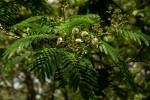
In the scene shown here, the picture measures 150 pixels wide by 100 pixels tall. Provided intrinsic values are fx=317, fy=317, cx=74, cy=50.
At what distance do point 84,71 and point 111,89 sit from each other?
8.54 ft

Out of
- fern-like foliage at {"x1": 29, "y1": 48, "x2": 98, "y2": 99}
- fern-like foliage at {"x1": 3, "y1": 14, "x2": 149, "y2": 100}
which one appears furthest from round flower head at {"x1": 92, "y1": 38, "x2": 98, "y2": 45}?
fern-like foliage at {"x1": 29, "y1": 48, "x2": 98, "y2": 99}

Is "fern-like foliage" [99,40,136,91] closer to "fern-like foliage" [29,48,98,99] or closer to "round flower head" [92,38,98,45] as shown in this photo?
"round flower head" [92,38,98,45]

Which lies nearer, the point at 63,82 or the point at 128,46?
the point at 63,82

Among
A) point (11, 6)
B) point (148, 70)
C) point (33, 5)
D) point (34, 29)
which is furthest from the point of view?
point (148, 70)

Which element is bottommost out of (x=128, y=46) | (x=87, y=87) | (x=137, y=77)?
(x=137, y=77)

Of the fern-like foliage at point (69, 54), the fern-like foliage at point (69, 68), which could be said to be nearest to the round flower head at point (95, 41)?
the fern-like foliage at point (69, 54)

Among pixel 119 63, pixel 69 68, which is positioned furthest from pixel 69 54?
pixel 119 63

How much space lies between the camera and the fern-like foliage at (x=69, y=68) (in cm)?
219

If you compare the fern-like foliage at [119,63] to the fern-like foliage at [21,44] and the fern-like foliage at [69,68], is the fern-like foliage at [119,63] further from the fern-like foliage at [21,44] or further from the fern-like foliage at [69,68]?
the fern-like foliage at [21,44]

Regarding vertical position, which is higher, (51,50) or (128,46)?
(51,50)

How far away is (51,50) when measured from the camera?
2498 mm

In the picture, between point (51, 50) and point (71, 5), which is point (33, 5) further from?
point (71, 5)

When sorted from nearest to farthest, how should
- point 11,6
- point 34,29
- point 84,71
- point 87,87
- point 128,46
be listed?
1. point 87,87
2. point 84,71
3. point 34,29
4. point 11,6
5. point 128,46

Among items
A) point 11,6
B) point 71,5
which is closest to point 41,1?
point 11,6
